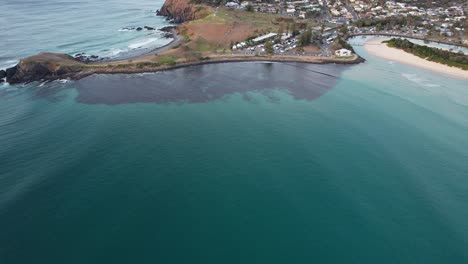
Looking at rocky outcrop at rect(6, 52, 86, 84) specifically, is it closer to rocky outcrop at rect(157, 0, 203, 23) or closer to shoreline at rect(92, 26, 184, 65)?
shoreline at rect(92, 26, 184, 65)

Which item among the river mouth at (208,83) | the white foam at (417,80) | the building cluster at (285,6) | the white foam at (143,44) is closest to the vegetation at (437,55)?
the white foam at (417,80)

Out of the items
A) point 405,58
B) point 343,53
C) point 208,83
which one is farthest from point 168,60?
point 405,58

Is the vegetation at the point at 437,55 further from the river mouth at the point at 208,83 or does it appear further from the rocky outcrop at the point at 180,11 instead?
the rocky outcrop at the point at 180,11

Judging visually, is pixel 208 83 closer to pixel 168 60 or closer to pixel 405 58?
pixel 168 60

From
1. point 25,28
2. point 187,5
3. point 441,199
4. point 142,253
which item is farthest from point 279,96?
point 25,28

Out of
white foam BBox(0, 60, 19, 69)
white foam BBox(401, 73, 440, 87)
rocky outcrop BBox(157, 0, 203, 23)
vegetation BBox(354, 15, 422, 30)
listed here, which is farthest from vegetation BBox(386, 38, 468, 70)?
white foam BBox(0, 60, 19, 69)
